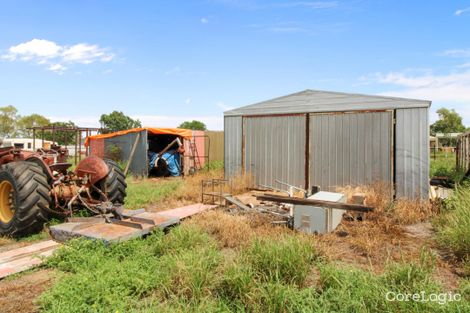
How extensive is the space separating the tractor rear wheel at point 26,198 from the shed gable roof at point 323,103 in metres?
6.36

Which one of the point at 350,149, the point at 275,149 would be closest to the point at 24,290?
the point at 275,149

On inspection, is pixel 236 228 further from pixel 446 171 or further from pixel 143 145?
pixel 446 171

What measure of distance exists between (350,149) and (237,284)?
20.8 feet

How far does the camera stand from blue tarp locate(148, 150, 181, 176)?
15.1m

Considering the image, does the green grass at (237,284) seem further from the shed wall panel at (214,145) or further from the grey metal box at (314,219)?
the shed wall panel at (214,145)

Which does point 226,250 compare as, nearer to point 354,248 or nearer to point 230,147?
point 354,248

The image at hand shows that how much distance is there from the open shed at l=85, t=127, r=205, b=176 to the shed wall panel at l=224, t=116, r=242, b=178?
5.13 meters

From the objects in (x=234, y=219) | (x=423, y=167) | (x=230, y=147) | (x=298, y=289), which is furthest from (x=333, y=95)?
(x=298, y=289)

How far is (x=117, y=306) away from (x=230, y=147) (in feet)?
25.9

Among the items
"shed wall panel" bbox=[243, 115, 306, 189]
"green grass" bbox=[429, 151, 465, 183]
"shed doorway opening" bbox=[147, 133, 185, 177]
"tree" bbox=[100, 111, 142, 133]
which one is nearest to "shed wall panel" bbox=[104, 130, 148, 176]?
"shed doorway opening" bbox=[147, 133, 185, 177]

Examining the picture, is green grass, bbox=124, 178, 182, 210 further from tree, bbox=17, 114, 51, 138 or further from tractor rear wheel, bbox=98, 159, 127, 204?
tree, bbox=17, 114, 51, 138

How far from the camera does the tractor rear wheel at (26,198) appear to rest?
500 cm

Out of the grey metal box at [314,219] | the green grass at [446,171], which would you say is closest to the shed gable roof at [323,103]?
the green grass at [446,171]

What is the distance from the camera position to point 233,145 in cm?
1045
